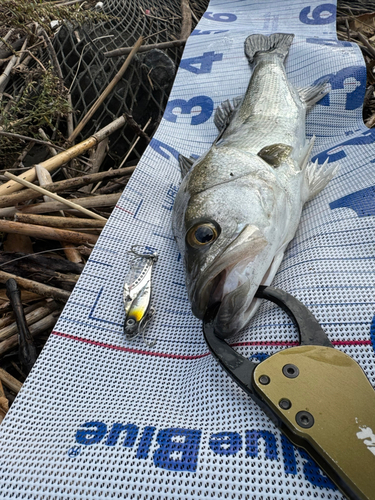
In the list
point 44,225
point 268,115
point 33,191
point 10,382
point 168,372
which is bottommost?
point 10,382

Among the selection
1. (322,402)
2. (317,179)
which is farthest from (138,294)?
(317,179)

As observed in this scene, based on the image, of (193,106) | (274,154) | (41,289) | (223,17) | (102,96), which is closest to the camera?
(41,289)

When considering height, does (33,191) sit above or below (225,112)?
below

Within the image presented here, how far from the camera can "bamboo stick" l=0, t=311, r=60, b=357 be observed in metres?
1.97

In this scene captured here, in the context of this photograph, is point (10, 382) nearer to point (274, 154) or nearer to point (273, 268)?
point (273, 268)

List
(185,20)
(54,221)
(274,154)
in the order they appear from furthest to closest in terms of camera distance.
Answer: (185,20) → (54,221) → (274,154)

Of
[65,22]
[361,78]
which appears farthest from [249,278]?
[65,22]

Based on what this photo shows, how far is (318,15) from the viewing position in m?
4.22

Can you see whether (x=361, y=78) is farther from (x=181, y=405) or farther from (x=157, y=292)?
(x=181, y=405)

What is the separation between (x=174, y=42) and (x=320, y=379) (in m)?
4.47

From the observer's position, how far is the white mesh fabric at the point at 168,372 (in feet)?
3.67

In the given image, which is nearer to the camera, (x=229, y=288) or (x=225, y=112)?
(x=229, y=288)

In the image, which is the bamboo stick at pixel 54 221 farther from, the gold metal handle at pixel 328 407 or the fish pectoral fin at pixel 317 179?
the gold metal handle at pixel 328 407

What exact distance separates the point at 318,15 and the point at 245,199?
371cm
